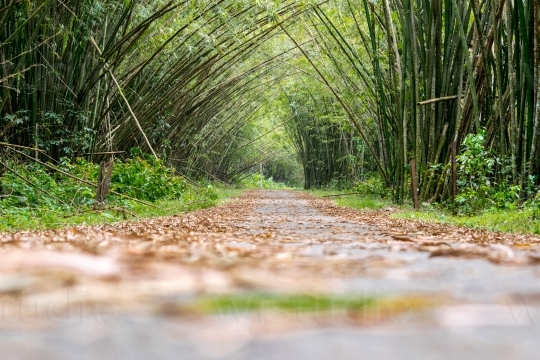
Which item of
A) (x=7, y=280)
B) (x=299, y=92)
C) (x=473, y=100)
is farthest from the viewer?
(x=299, y=92)

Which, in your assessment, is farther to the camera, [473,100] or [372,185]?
[372,185]

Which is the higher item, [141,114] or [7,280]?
[141,114]

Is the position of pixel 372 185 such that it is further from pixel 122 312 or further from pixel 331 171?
pixel 122 312

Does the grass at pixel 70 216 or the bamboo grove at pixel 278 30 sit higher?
the bamboo grove at pixel 278 30

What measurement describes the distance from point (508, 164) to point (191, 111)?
285 inches

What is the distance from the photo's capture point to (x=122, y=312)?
0.64m

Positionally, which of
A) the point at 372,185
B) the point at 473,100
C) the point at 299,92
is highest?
the point at 299,92

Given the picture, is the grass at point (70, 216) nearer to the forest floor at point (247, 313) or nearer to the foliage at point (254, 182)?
the forest floor at point (247, 313)

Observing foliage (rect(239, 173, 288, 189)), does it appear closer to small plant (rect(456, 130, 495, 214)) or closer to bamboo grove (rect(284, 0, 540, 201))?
bamboo grove (rect(284, 0, 540, 201))

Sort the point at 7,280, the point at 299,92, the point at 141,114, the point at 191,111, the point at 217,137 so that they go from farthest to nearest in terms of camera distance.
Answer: the point at 217,137
the point at 299,92
the point at 191,111
the point at 141,114
the point at 7,280

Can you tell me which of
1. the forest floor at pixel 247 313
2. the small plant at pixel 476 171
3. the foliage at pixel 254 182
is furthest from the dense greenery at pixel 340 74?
the foliage at pixel 254 182

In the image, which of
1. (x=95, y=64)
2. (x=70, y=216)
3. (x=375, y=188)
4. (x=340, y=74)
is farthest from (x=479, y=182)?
(x=340, y=74)

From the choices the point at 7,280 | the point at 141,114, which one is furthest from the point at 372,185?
the point at 7,280

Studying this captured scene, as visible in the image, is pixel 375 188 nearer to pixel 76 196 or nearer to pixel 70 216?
pixel 76 196
